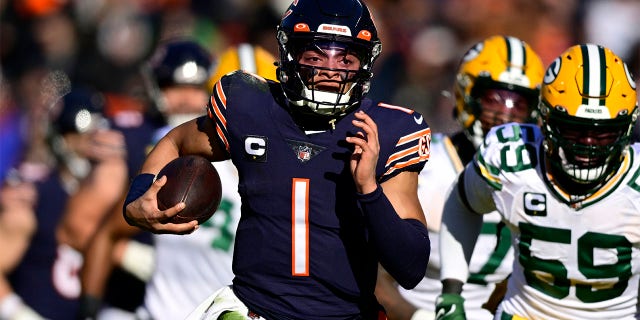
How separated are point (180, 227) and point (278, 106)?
578mm

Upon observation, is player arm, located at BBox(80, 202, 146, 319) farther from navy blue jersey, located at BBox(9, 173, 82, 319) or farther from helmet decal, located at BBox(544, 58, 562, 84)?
helmet decal, located at BBox(544, 58, 562, 84)

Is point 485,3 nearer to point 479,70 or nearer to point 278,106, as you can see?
point 479,70

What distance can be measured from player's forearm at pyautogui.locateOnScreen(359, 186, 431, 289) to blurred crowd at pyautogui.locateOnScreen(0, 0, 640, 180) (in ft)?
19.7

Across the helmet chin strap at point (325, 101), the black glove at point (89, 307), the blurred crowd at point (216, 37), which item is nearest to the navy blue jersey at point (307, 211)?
the helmet chin strap at point (325, 101)

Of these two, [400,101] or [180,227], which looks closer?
[180,227]

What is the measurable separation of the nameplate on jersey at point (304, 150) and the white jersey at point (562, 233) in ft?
3.32

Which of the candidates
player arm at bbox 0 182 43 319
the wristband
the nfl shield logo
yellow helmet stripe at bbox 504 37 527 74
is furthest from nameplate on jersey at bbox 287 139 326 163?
player arm at bbox 0 182 43 319

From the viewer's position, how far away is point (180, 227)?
15.4 feet

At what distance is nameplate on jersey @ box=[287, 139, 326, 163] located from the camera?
15.6 feet

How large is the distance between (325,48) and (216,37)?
9.23m

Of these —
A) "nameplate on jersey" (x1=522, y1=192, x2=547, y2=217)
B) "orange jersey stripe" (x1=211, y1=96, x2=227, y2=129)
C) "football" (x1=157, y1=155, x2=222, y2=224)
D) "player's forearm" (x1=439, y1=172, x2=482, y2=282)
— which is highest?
"orange jersey stripe" (x1=211, y1=96, x2=227, y2=129)

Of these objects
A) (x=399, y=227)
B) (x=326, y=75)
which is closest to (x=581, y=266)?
(x=399, y=227)

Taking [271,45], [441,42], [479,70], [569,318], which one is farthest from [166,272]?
[441,42]

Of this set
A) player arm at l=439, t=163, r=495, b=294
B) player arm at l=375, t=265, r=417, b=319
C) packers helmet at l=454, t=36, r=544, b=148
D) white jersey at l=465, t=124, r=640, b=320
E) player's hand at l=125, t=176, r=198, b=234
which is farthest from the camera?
packers helmet at l=454, t=36, r=544, b=148
